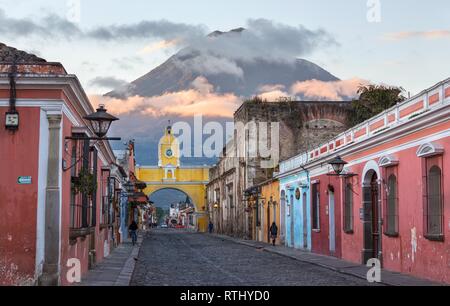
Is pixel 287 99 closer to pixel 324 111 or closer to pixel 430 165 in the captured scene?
pixel 324 111

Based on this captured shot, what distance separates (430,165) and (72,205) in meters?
7.65

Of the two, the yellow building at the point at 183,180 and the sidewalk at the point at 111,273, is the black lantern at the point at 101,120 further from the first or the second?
the yellow building at the point at 183,180

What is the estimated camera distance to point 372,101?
42.0m

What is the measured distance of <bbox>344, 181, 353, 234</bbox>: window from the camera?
23.1m

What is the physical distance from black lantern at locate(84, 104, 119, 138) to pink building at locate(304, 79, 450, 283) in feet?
21.5

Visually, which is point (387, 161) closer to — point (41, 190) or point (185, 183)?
point (41, 190)

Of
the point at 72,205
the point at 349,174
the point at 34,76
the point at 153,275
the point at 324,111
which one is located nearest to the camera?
the point at 34,76

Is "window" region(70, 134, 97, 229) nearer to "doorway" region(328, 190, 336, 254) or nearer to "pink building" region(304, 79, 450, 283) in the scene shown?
"pink building" region(304, 79, 450, 283)

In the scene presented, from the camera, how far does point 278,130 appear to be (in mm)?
43281

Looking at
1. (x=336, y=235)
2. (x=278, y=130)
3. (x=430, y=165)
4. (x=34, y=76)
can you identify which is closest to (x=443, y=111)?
(x=430, y=165)

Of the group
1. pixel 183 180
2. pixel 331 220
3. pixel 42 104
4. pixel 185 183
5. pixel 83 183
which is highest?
pixel 183 180

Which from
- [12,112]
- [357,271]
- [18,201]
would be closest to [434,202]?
[357,271]

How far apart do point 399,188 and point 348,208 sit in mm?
5183

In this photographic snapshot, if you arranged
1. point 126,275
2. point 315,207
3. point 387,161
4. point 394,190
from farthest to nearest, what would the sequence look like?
1. point 315,207
2. point 394,190
3. point 387,161
4. point 126,275
